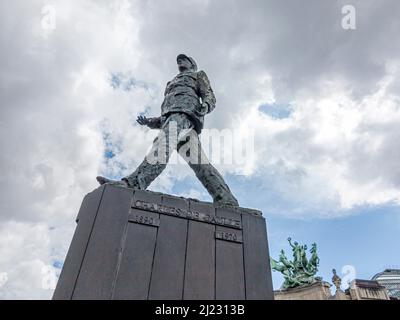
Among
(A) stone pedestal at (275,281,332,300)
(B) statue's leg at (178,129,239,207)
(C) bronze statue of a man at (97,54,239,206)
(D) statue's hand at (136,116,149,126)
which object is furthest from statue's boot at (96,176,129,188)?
(A) stone pedestal at (275,281,332,300)

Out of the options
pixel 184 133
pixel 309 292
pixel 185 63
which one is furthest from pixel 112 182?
pixel 309 292

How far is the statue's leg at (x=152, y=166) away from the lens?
171 inches

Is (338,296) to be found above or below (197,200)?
above

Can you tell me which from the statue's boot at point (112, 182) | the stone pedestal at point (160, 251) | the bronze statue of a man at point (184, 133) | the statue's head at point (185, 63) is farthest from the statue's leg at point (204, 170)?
the statue's head at point (185, 63)

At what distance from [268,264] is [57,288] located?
2.47 metres

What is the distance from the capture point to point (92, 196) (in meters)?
3.92

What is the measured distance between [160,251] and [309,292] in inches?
948

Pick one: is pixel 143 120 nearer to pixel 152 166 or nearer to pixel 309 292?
pixel 152 166

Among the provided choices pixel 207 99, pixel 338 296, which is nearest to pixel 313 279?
pixel 338 296

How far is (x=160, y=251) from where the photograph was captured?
354 centimetres

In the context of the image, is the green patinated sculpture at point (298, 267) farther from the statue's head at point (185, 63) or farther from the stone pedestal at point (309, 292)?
the statue's head at point (185, 63)

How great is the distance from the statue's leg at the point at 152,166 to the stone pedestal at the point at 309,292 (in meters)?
22.3
